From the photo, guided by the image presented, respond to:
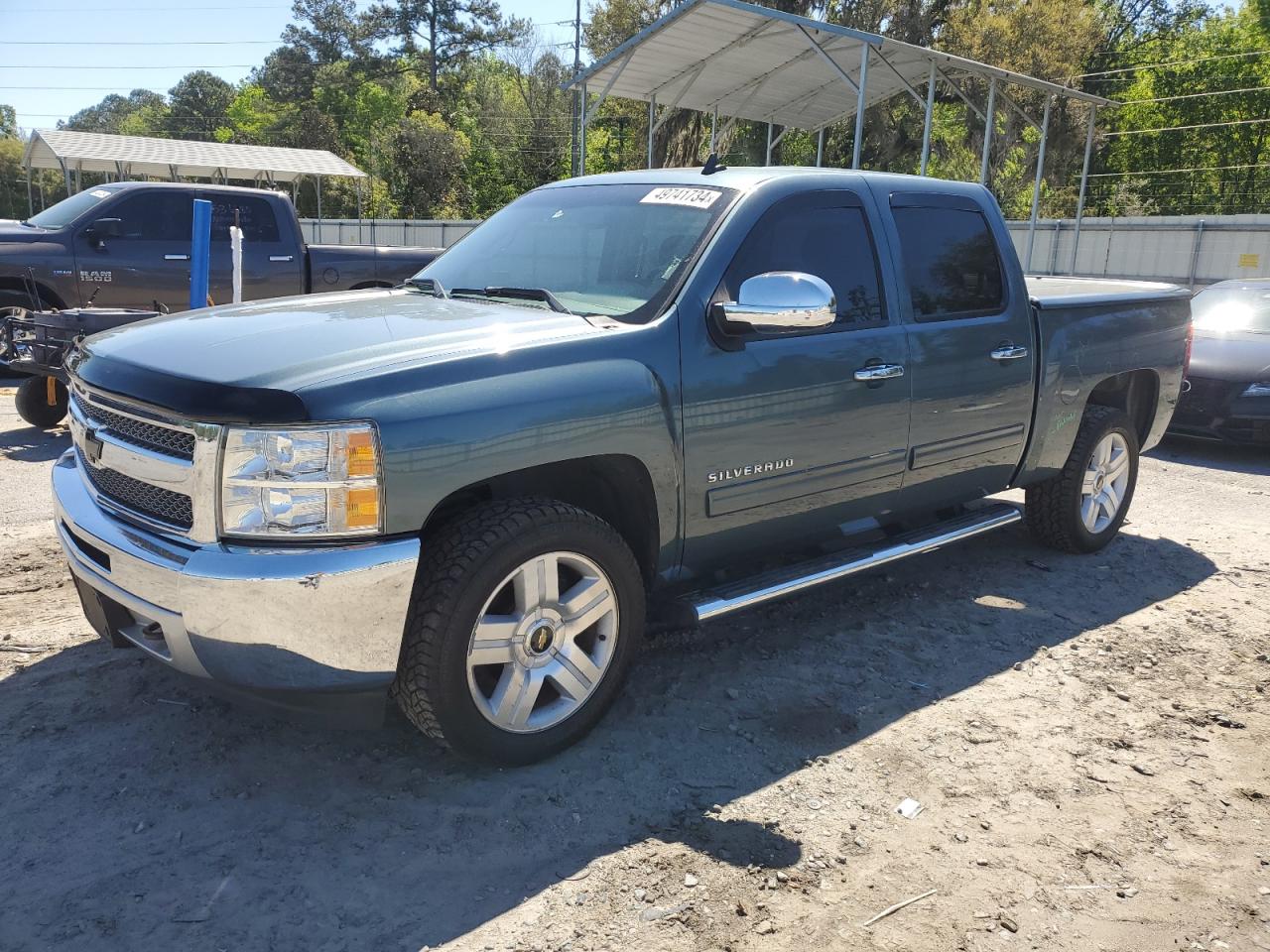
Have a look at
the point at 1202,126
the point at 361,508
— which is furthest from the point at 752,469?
the point at 1202,126

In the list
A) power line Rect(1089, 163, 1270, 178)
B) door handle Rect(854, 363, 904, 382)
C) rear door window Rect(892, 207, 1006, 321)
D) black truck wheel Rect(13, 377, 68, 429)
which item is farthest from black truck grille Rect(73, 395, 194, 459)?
power line Rect(1089, 163, 1270, 178)

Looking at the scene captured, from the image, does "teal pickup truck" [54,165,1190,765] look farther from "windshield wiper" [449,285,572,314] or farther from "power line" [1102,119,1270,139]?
"power line" [1102,119,1270,139]

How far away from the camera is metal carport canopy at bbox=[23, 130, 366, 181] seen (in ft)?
98.7

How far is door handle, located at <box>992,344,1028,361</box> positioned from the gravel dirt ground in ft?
4.10

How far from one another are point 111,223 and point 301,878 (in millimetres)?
9390

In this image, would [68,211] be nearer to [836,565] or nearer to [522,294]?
[522,294]

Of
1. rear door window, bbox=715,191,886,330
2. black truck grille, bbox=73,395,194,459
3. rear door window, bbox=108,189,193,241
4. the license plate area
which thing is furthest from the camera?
rear door window, bbox=108,189,193,241

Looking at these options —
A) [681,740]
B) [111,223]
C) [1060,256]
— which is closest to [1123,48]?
[1060,256]

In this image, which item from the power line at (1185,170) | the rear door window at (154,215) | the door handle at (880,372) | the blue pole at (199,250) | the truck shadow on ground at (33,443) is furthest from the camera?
the power line at (1185,170)

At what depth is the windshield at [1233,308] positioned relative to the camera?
9.55 metres

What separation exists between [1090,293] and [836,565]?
2.54m

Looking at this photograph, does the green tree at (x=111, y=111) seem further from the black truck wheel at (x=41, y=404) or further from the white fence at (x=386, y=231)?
the black truck wheel at (x=41, y=404)

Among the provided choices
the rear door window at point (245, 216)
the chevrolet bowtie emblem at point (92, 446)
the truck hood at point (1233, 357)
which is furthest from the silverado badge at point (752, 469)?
the rear door window at point (245, 216)

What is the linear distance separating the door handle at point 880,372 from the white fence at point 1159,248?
1828cm
